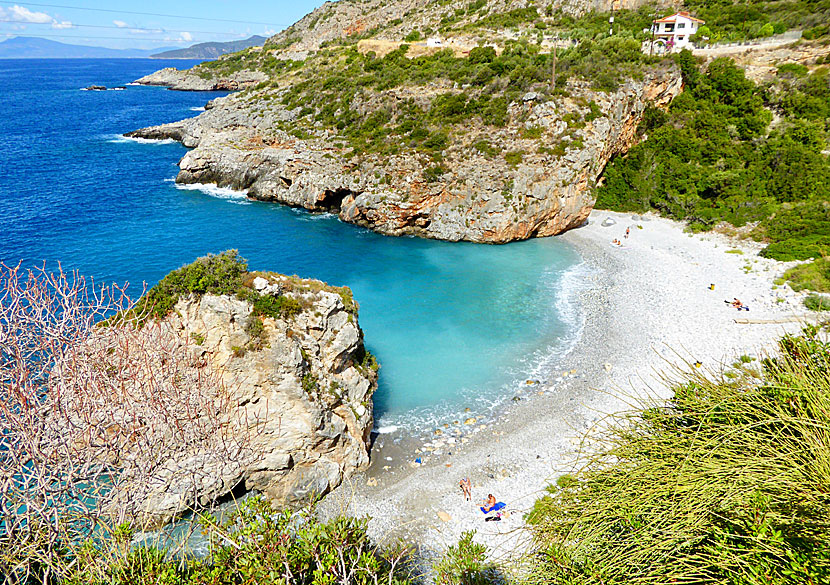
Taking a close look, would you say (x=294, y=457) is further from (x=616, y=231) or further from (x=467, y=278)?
(x=616, y=231)

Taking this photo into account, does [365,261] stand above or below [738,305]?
above

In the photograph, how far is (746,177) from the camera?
127ft

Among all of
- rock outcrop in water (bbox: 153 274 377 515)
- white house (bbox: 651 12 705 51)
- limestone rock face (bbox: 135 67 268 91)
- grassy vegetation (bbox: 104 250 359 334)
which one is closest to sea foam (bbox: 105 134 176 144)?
limestone rock face (bbox: 135 67 268 91)

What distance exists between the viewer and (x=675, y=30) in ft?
171

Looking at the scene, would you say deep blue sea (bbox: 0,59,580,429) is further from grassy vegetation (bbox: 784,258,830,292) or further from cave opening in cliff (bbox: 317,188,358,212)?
grassy vegetation (bbox: 784,258,830,292)

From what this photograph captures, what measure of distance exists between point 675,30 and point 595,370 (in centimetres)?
4982

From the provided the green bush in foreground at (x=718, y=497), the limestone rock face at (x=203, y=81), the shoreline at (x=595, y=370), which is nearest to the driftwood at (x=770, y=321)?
the shoreline at (x=595, y=370)

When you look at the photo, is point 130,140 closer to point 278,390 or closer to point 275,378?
point 275,378

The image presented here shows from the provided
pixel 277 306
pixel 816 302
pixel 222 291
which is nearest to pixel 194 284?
pixel 222 291

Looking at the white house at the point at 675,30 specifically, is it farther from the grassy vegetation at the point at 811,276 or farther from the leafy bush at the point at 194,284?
the leafy bush at the point at 194,284

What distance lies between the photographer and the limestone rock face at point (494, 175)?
117 feet

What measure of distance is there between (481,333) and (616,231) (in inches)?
795

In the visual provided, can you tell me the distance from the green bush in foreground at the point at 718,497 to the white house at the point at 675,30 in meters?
57.1

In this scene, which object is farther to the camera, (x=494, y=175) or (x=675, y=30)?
(x=675, y=30)
